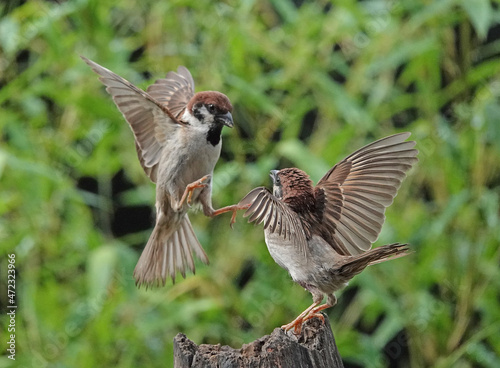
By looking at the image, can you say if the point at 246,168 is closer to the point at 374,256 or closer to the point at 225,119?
the point at 225,119

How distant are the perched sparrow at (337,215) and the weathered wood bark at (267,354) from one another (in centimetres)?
20

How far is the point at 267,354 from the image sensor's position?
85.1 inches

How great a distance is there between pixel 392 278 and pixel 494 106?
96 cm

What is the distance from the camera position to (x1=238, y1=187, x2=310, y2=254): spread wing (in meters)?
2.12

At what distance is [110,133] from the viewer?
399 cm

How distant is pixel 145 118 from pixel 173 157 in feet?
0.53

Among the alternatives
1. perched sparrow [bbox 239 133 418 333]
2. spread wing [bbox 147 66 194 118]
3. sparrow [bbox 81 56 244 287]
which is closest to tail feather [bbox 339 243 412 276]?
perched sparrow [bbox 239 133 418 333]

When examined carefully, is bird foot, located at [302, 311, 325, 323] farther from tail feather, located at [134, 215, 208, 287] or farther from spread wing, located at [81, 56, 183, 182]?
spread wing, located at [81, 56, 183, 182]

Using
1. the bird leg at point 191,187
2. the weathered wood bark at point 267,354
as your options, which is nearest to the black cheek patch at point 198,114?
the bird leg at point 191,187

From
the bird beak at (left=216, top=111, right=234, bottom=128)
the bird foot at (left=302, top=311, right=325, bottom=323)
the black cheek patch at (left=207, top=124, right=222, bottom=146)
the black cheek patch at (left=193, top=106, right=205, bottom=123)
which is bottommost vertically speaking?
the bird foot at (left=302, top=311, right=325, bottom=323)

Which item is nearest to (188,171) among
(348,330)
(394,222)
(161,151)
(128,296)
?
(161,151)

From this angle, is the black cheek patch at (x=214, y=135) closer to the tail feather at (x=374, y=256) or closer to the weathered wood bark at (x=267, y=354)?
the tail feather at (x=374, y=256)

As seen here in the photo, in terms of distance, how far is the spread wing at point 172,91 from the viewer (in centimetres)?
321

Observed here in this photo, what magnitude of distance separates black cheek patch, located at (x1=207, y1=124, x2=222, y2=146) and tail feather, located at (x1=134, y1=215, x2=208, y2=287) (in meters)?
0.42
